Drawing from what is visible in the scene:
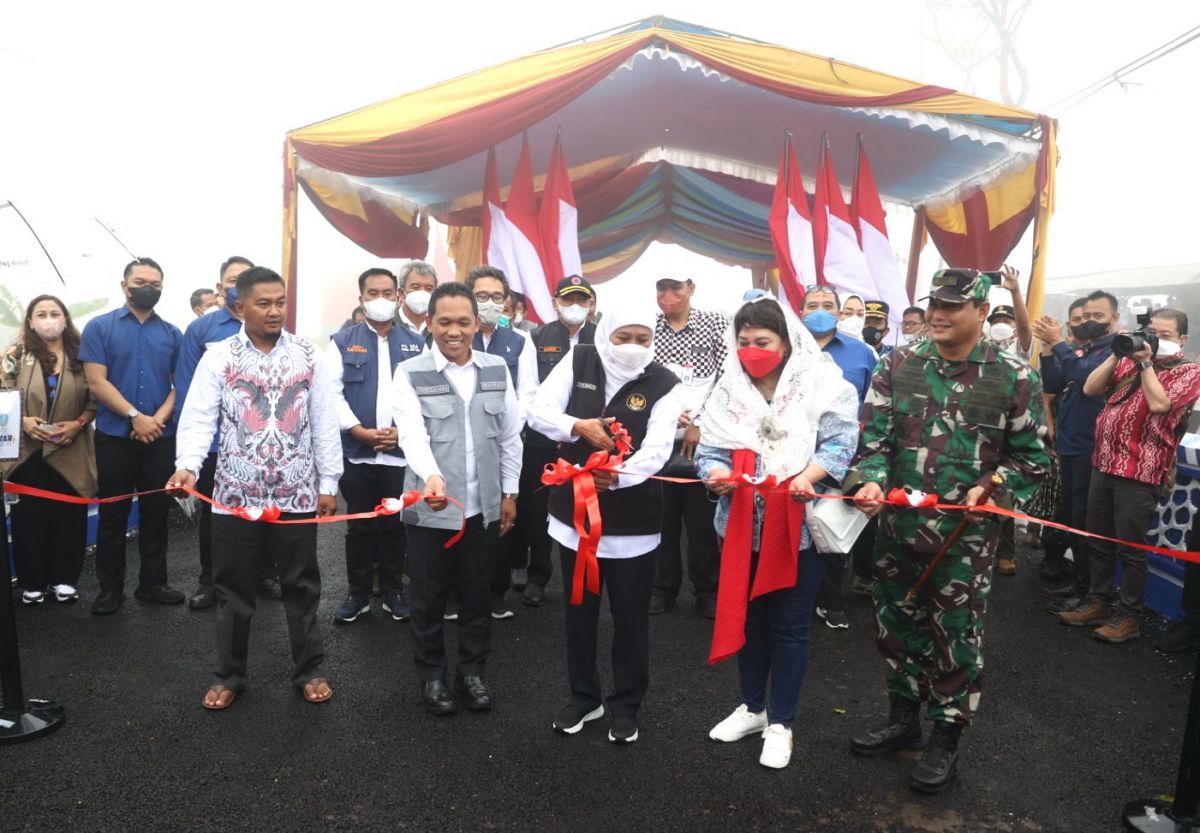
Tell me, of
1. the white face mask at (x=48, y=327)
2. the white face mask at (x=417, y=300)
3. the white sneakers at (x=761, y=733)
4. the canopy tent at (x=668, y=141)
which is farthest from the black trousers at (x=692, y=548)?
the canopy tent at (x=668, y=141)

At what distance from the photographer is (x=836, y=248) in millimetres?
6117

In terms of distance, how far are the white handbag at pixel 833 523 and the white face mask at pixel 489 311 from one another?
2.24m

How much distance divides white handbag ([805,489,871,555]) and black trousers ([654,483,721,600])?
160 cm

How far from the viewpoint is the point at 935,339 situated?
7.82 ft

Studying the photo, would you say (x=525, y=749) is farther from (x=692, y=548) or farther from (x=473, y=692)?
(x=692, y=548)

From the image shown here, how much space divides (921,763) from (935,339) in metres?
1.41

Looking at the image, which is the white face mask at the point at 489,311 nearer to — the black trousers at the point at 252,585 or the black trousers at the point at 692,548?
the black trousers at the point at 692,548

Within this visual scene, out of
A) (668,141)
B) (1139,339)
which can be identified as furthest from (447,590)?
(668,141)

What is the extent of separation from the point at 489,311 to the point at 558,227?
9.18 feet

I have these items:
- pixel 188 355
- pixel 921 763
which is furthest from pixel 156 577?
pixel 921 763

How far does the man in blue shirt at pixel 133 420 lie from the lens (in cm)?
373

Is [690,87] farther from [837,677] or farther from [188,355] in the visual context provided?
[837,677]

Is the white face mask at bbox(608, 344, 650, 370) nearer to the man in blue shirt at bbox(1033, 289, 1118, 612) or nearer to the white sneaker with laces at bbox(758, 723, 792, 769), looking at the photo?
the white sneaker with laces at bbox(758, 723, 792, 769)

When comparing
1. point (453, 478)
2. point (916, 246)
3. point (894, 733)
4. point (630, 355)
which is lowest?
point (894, 733)
